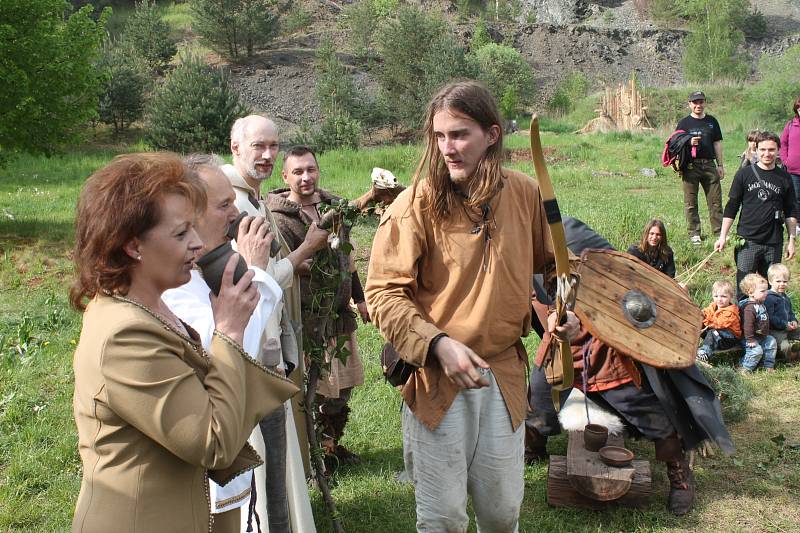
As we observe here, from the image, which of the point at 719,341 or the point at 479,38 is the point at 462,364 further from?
the point at 479,38

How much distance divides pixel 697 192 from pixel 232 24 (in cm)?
3145

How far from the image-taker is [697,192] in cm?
1054

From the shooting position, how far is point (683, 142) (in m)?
10.6

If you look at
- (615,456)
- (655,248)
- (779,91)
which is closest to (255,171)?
(615,456)

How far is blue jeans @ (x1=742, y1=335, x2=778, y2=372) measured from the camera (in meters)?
6.66

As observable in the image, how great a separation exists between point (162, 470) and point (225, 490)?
2.18ft

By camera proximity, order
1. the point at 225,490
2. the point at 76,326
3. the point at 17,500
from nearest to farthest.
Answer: the point at 225,490 → the point at 17,500 → the point at 76,326

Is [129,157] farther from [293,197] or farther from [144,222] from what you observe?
[293,197]

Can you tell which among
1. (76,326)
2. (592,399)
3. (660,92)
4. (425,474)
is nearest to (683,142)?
(592,399)

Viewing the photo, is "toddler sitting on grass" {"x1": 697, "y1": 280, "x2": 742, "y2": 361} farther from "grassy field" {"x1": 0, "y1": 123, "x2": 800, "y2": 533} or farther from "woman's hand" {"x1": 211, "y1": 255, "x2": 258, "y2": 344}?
"woman's hand" {"x1": 211, "y1": 255, "x2": 258, "y2": 344}

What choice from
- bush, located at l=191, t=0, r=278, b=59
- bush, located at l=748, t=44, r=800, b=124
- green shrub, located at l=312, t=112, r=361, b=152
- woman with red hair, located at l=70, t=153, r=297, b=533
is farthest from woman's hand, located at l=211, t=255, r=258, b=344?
bush, located at l=191, t=0, r=278, b=59

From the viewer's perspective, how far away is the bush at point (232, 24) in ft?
121

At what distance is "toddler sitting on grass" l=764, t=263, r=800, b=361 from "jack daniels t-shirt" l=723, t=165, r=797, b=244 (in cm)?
63

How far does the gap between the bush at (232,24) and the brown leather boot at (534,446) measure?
118 feet
